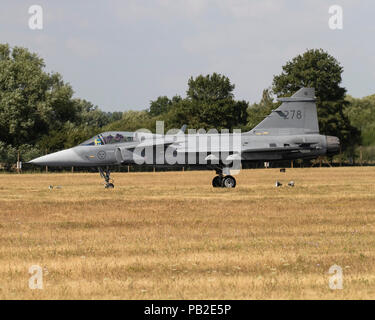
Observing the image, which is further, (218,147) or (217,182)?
(217,182)

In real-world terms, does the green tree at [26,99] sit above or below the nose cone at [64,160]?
above

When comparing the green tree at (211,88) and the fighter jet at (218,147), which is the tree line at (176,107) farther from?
the fighter jet at (218,147)

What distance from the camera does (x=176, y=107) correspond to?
300ft

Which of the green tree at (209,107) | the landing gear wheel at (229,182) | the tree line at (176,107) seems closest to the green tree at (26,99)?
the tree line at (176,107)

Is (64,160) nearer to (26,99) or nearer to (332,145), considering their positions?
(332,145)

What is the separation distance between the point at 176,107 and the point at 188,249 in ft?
264

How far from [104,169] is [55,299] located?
76.8 ft

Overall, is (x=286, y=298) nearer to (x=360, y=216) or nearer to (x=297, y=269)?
(x=297, y=269)

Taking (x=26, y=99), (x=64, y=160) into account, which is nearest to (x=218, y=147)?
(x=64, y=160)

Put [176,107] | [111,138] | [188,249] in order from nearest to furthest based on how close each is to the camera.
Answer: [188,249] < [111,138] < [176,107]

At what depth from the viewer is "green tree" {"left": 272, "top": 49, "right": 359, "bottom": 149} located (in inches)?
3199

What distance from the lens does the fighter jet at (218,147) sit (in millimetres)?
→ 29156

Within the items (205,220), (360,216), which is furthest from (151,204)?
(360,216)

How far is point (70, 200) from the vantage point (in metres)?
22.5
